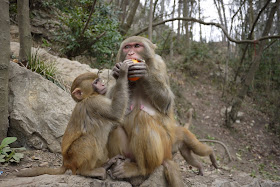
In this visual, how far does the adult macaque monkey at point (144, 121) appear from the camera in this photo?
327cm

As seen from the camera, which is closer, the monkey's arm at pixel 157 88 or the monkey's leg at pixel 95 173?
the monkey's leg at pixel 95 173

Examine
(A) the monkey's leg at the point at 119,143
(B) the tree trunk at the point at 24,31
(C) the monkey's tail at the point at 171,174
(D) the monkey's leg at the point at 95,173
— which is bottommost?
(C) the monkey's tail at the point at 171,174

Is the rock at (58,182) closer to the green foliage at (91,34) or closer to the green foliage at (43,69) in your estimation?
the green foliage at (43,69)

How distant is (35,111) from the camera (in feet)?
16.6

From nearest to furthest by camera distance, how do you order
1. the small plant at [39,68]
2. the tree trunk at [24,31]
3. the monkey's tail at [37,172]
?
the monkey's tail at [37,172], the tree trunk at [24,31], the small plant at [39,68]

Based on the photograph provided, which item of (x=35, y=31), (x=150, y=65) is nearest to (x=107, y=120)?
(x=150, y=65)

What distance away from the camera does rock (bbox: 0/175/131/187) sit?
9.62 ft

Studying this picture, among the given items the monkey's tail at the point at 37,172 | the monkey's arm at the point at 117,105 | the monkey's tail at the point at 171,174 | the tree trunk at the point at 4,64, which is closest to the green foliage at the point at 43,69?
the tree trunk at the point at 4,64

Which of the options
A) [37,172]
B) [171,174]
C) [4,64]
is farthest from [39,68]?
[171,174]

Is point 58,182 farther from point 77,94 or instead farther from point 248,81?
point 248,81

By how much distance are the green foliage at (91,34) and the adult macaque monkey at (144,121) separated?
17.7 ft

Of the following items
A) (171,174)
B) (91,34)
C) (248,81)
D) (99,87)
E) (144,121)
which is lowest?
(171,174)

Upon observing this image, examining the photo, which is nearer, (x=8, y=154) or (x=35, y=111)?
(x=8, y=154)

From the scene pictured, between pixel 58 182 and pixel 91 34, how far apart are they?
716 centimetres
